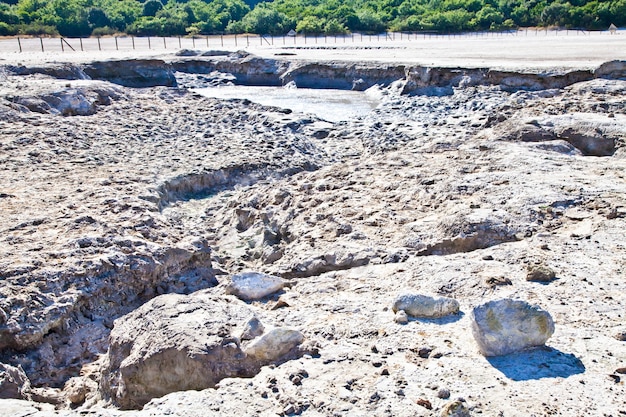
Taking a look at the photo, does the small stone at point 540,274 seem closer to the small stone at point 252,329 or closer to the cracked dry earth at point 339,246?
the cracked dry earth at point 339,246

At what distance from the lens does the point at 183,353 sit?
434 centimetres

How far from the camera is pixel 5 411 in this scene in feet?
13.1

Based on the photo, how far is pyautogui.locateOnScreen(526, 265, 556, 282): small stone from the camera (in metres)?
5.01

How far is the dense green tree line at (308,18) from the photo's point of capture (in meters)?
39.2

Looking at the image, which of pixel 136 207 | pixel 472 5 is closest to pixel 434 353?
pixel 136 207

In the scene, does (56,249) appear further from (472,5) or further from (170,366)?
(472,5)

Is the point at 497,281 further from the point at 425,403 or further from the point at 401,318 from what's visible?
the point at 425,403

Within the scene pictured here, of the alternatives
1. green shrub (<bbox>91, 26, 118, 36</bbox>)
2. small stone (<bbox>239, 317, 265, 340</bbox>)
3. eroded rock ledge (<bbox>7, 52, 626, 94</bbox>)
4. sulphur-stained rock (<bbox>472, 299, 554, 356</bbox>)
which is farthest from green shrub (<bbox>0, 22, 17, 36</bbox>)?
sulphur-stained rock (<bbox>472, 299, 554, 356</bbox>)

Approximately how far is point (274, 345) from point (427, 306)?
1094 mm

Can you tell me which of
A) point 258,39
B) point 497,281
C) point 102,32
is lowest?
point 258,39

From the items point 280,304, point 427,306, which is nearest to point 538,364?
point 427,306

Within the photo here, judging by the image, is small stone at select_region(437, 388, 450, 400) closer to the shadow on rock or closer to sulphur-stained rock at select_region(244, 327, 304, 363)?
the shadow on rock

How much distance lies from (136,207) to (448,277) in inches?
166

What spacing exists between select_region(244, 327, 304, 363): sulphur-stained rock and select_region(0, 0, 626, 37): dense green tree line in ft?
126
